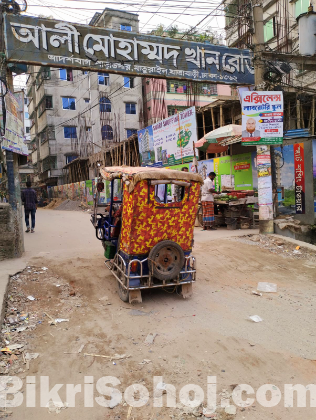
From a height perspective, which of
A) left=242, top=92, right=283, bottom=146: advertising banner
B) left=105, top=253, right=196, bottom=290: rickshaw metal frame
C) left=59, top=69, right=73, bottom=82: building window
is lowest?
left=105, top=253, right=196, bottom=290: rickshaw metal frame

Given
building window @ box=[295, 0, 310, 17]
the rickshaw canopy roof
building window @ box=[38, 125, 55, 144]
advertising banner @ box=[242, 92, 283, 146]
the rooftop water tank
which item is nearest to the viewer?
the rickshaw canopy roof

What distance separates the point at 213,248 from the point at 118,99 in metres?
30.3

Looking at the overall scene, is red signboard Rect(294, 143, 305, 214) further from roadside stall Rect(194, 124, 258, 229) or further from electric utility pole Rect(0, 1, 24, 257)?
electric utility pole Rect(0, 1, 24, 257)

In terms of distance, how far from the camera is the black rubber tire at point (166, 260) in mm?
5117

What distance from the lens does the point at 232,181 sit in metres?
14.0

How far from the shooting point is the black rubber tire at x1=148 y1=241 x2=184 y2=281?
5117 mm

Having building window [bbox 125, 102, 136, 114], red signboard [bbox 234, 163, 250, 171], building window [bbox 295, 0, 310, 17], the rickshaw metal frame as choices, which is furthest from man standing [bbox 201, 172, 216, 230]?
building window [bbox 125, 102, 136, 114]

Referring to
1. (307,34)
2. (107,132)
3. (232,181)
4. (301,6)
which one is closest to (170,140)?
(232,181)

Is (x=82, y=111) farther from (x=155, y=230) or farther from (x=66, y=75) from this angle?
(x=155, y=230)

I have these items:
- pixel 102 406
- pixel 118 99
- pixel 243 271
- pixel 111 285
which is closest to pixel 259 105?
pixel 243 271

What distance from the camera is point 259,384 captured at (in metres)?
3.33

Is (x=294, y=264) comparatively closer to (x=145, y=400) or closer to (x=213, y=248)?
(x=213, y=248)

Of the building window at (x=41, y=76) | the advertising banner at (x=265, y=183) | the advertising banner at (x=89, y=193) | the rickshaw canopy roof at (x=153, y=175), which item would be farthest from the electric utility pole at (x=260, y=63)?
the building window at (x=41, y=76)

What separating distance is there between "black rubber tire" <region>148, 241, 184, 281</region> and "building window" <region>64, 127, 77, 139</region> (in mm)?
34214
